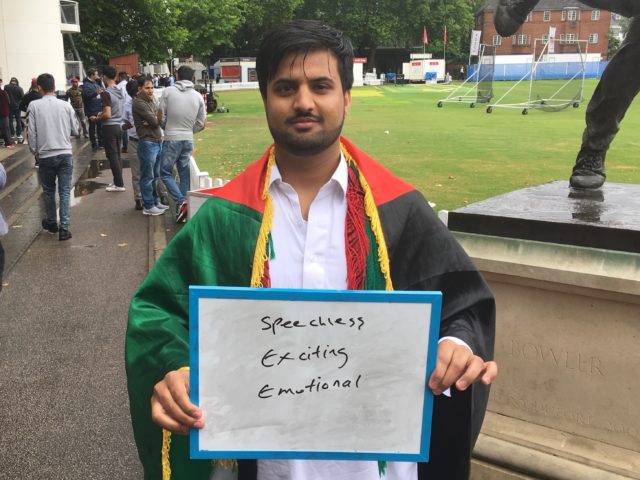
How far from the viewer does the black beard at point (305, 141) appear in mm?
1767

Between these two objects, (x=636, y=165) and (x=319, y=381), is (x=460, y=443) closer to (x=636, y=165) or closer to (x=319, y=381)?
(x=319, y=381)

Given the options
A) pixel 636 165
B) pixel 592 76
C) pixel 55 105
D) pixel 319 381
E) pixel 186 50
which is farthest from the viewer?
pixel 592 76

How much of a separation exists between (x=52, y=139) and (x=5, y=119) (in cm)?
1148

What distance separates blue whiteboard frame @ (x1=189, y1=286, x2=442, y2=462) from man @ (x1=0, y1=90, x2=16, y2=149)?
18.5 m

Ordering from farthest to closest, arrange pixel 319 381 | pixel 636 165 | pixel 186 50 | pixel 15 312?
pixel 186 50 → pixel 636 165 → pixel 15 312 → pixel 319 381

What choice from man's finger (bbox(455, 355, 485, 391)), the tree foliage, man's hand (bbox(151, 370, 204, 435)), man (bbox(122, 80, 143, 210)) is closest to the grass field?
man (bbox(122, 80, 143, 210))

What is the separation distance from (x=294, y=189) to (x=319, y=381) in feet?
1.92

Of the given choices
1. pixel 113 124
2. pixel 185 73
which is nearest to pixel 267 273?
pixel 185 73

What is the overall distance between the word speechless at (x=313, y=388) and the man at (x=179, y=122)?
7.45m

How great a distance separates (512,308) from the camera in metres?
3.12

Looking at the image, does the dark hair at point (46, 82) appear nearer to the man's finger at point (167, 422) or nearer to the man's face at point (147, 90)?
the man's face at point (147, 90)

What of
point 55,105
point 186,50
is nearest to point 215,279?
point 55,105

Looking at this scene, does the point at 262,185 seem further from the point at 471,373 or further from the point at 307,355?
the point at 471,373

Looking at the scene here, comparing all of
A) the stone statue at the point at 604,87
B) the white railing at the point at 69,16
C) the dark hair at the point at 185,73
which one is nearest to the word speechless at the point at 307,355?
the stone statue at the point at 604,87
